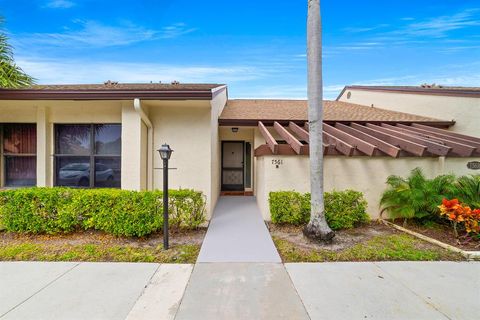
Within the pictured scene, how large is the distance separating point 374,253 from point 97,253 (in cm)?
518

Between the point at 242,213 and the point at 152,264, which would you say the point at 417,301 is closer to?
the point at 152,264

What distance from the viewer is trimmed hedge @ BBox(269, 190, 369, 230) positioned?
17.7 ft

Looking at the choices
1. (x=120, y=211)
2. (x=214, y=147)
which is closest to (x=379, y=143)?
(x=214, y=147)

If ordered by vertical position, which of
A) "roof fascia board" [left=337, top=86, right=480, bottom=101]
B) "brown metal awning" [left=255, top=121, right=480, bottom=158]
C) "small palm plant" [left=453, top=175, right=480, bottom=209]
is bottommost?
"small palm plant" [left=453, top=175, right=480, bottom=209]

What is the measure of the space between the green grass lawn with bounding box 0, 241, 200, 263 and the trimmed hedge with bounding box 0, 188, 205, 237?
44 centimetres

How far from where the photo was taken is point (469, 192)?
17.8ft

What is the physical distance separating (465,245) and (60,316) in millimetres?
6995

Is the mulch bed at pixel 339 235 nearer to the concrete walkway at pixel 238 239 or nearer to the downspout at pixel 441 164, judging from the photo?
the concrete walkway at pixel 238 239

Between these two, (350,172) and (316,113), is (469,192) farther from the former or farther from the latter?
(316,113)

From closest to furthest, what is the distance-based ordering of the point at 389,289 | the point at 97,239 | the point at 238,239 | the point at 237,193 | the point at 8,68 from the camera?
the point at 389,289 → the point at 97,239 → the point at 238,239 → the point at 8,68 → the point at 237,193

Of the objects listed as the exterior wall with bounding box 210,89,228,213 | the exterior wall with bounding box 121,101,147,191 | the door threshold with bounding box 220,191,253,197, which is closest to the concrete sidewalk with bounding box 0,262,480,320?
the exterior wall with bounding box 121,101,147,191

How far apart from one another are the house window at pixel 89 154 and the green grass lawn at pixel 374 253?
16.8 ft

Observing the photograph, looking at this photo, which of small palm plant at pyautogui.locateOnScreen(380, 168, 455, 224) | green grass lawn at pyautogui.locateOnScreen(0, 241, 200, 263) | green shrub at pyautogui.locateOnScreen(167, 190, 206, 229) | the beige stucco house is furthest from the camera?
the beige stucco house

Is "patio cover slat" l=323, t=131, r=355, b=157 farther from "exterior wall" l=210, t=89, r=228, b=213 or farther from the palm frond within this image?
the palm frond
